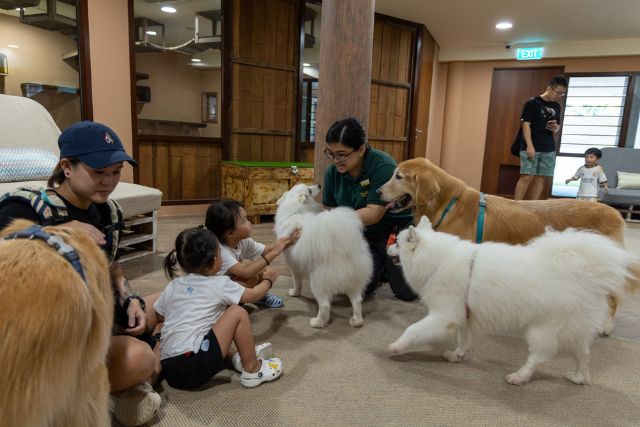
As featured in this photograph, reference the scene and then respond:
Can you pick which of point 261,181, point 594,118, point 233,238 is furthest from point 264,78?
point 594,118

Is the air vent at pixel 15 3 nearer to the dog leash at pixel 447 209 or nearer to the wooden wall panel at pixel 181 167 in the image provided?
the wooden wall panel at pixel 181 167

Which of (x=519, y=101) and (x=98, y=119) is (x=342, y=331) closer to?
A: (x=98, y=119)

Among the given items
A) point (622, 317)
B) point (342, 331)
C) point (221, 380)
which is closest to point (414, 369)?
point (342, 331)

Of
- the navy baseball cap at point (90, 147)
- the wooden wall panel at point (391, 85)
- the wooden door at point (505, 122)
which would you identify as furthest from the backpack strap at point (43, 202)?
the wooden door at point (505, 122)

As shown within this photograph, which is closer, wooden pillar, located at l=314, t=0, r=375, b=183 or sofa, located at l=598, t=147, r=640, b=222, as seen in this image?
wooden pillar, located at l=314, t=0, r=375, b=183

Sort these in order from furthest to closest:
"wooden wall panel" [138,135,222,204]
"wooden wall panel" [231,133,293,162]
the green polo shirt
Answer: "wooden wall panel" [231,133,293,162], "wooden wall panel" [138,135,222,204], the green polo shirt

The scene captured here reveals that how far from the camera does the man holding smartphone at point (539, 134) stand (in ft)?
12.8

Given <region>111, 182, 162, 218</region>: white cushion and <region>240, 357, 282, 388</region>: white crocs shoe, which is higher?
<region>111, 182, 162, 218</region>: white cushion

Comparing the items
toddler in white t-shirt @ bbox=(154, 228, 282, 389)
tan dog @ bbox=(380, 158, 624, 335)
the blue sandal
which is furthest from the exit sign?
toddler in white t-shirt @ bbox=(154, 228, 282, 389)

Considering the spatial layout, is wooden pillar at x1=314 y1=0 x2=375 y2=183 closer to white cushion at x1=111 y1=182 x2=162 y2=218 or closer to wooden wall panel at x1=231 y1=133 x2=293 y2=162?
white cushion at x1=111 y1=182 x2=162 y2=218

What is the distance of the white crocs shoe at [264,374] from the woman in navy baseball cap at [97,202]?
13.4 inches

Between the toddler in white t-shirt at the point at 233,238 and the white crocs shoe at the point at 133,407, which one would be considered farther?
the toddler in white t-shirt at the point at 233,238

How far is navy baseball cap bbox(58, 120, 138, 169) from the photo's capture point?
1.29 m

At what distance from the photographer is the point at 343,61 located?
2.77 m
